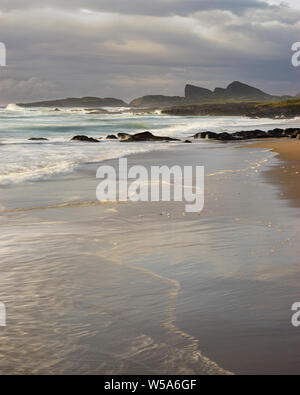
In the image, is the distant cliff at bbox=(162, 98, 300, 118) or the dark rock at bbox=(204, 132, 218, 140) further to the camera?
the distant cliff at bbox=(162, 98, 300, 118)

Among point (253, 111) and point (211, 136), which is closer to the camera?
point (211, 136)

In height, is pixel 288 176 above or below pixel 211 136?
below

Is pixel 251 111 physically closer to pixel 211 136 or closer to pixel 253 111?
pixel 253 111

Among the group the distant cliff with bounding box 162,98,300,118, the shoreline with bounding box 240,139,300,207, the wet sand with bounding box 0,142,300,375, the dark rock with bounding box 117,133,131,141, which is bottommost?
the wet sand with bounding box 0,142,300,375

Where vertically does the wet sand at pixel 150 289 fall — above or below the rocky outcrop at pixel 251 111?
below

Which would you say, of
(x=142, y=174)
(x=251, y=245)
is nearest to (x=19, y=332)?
(x=251, y=245)

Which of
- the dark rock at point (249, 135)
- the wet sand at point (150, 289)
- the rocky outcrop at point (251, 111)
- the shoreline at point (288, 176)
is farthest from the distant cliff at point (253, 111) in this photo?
the wet sand at point (150, 289)

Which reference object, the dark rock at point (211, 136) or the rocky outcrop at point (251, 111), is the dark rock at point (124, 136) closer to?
the dark rock at point (211, 136)

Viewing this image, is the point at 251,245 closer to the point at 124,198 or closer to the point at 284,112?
the point at 124,198

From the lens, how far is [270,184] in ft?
34.9

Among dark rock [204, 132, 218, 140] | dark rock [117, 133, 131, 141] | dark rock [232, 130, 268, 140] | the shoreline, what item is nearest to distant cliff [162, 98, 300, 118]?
dark rock [232, 130, 268, 140]

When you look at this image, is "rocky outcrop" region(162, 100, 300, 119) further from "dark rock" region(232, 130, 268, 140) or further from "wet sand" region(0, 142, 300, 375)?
"wet sand" region(0, 142, 300, 375)

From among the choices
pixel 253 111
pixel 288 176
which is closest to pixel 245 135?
pixel 288 176

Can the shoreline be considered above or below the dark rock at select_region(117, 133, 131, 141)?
below
